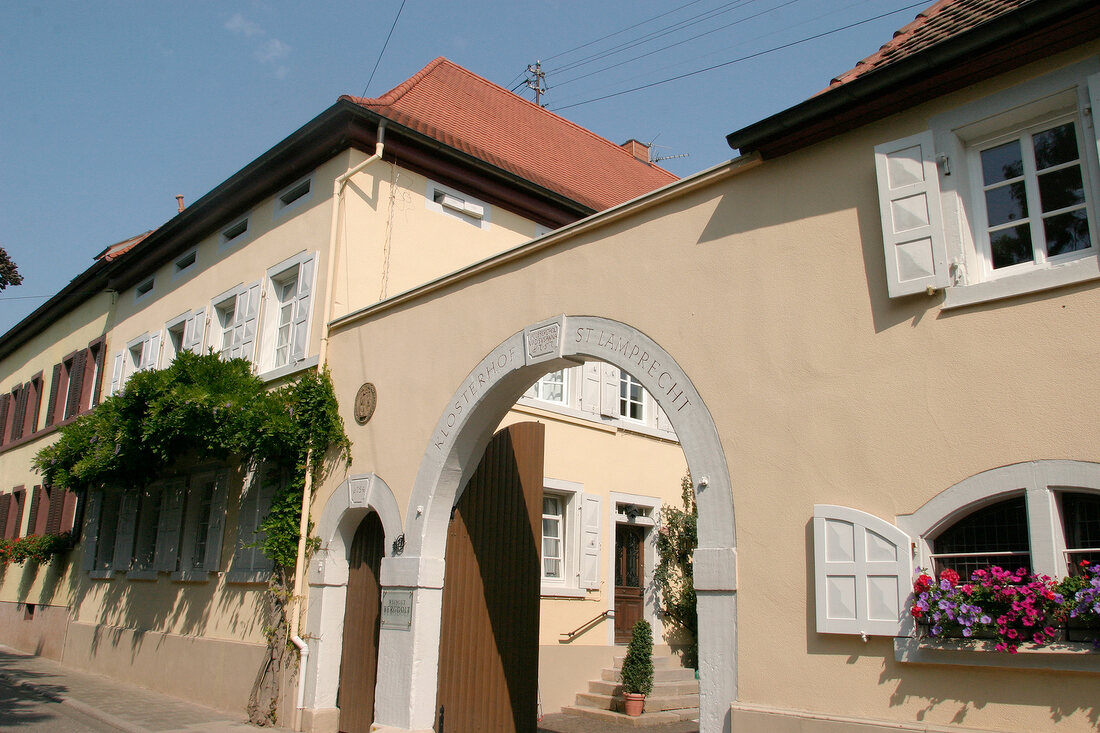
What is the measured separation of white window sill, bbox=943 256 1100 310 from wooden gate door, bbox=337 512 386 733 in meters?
6.20

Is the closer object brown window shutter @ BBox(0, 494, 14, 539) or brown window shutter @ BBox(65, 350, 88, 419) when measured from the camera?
brown window shutter @ BBox(65, 350, 88, 419)

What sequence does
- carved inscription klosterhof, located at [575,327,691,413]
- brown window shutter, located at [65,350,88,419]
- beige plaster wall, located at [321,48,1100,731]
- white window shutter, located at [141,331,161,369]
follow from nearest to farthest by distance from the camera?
beige plaster wall, located at [321,48,1100,731] < carved inscription klosterhof, located at [575,327,691,413] < white window shutter, located at [141,331,161,369] < brown window shutter, located at [65,350,88,419]

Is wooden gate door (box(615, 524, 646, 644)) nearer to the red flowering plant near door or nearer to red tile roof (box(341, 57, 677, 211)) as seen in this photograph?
red tile roof (box(341, 57, 677, 211))

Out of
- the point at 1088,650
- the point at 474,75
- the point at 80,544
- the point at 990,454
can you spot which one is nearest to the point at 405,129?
the point at 474,75

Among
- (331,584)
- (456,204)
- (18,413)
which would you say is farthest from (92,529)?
(456,204)

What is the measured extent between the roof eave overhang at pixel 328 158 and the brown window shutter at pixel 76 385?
15.2ft

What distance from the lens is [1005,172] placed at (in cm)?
533

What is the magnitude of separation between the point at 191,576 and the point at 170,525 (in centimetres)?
146

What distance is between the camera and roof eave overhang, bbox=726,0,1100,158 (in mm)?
4910

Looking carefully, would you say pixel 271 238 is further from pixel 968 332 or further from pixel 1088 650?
pixel 1088 650

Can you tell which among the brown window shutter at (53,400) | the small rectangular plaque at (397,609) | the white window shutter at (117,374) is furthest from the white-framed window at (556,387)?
the brown window shutter at (53,400)

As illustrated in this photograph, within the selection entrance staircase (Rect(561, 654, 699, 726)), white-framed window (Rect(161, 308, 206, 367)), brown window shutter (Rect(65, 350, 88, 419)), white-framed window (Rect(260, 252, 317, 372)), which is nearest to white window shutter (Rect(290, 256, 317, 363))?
white-framed window (Rect(260, 252, 317, 372))

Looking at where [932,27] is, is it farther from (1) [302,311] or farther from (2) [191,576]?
(2) [191,576]

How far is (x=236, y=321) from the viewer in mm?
12836
